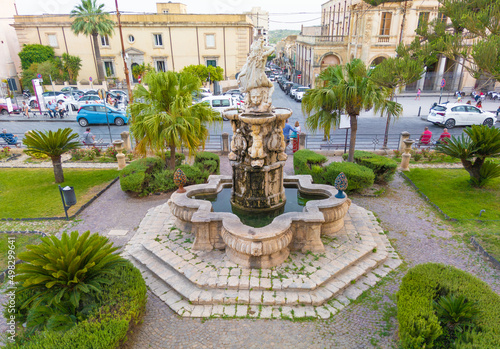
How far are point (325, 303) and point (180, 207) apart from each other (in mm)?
3879

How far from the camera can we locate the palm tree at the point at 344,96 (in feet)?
34.0

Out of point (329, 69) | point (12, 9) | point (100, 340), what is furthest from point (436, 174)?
point (12, 9)

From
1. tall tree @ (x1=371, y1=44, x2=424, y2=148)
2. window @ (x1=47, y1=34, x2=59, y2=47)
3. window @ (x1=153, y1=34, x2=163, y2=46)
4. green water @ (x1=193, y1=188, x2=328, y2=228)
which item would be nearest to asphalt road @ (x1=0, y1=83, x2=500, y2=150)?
A: tall tree @ (x1=371, y1=44, x2=424, y2=148)

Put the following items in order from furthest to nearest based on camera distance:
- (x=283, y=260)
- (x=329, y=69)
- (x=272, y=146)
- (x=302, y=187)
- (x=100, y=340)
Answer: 1. (x=329, y=69)
2. (x=302, y=187)
3. (x=272, y=146)
4. (x=283, y=260)
5. (x=100, y=340)

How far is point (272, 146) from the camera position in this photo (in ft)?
23.8

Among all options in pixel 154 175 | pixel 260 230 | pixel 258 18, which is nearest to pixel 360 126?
pixel 154 175

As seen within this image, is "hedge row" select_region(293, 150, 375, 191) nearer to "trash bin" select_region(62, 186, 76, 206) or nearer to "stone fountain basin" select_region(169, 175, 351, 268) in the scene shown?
"stone fountain basin" select_region(169, 175, 351, 268)

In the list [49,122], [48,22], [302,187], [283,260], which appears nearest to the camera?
[283,260]

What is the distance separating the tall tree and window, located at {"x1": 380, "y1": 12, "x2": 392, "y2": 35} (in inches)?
984

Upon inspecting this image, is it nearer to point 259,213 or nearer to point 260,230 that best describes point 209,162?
point 259,213

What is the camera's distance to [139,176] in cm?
1012

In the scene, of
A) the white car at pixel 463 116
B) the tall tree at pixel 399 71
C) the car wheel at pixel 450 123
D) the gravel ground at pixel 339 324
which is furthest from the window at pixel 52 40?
the car wheel at pixel 450 123

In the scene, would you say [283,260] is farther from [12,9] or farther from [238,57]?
[12,9]

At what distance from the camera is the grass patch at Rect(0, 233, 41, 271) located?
7164 mm
